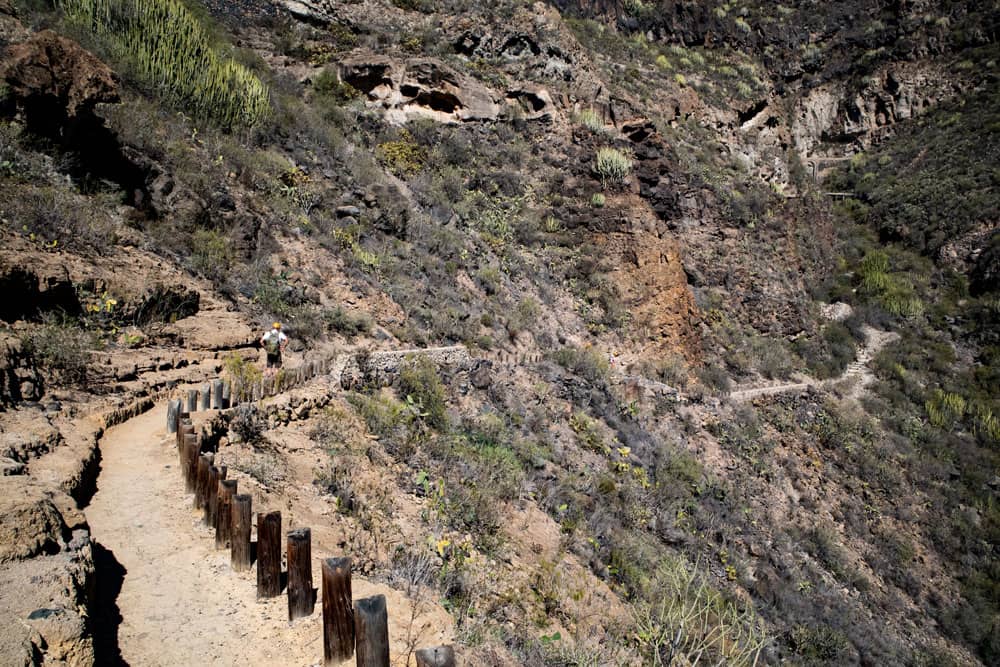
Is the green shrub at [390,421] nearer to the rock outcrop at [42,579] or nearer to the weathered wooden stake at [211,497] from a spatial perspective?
the weathered wooden stake at [211,497]

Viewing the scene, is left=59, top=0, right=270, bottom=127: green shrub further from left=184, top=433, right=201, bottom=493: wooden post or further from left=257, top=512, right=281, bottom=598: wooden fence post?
left=257, top=512, right=281, bottom=598: wooden fence post

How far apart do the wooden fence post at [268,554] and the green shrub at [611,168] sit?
63.3 feet

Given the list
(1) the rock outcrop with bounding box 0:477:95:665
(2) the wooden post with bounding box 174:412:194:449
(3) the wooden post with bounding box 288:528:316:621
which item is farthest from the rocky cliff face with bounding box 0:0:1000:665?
(3) the wooden post with bounding box 288:528:316:621

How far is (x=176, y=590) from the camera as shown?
3693 millimetres

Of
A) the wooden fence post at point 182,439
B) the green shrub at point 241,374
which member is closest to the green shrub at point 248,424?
the green shrub at point 241,374

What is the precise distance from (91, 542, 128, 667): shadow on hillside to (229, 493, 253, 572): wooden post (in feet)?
2.38

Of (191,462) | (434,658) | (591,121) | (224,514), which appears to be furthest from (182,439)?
(591,121)

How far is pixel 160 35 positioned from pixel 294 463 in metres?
14.6

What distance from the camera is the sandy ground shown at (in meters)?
3.17

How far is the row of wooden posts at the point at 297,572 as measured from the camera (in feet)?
8.56

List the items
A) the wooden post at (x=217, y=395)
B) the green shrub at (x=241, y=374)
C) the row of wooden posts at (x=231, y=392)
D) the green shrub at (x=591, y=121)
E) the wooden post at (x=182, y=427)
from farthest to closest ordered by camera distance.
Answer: the green shrub at (x=591, y=121)
the green shrub at (x=241, y=374)
the wooden post at (x=217, y=395)
the row of wooden posts at (x=231, y=392)
the wooden post at (x=182, y=427)

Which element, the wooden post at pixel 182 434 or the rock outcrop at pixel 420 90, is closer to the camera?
the wooden post at pixel 182 434

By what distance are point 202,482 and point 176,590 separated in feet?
3.71

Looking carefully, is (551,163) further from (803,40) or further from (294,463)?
(803,40)
